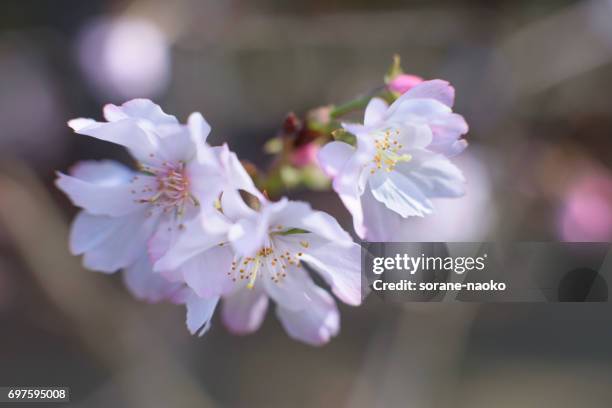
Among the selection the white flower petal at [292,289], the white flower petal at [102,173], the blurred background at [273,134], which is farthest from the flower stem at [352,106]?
the blurred background at [273,134]

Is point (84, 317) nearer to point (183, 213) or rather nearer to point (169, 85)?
point (169, 85)

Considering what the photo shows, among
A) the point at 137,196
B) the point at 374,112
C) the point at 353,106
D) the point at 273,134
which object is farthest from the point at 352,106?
the point at 273,134

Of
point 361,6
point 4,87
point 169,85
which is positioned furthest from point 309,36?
point 4,87

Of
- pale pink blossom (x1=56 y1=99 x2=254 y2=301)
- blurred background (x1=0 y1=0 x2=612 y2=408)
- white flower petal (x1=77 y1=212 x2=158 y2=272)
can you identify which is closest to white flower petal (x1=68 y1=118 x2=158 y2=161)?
pale pink blossom (x1=56 y1=99 x2=254 y2=301)

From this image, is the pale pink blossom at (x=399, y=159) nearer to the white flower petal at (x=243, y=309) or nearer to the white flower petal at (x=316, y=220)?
the white flower petal at (x=316, y=220)

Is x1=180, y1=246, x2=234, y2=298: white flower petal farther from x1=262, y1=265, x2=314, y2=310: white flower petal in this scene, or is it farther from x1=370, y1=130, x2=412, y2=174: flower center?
x1=370, y1=130, x2=412, y2=174: flower center

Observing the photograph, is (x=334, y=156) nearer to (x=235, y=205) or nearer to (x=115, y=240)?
(x=235, y=205)
